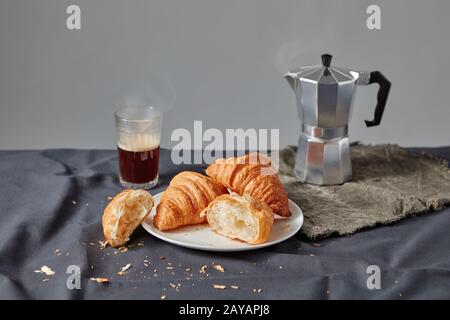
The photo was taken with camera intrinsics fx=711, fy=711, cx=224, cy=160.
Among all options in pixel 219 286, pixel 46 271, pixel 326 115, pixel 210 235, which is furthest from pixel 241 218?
pixel 326 115

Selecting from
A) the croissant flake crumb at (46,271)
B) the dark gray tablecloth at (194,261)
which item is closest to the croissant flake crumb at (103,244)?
the dark gray tablecloth at (194,261)

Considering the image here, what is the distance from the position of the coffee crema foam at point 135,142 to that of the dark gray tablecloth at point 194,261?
0.49 ft

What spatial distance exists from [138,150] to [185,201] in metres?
0.36

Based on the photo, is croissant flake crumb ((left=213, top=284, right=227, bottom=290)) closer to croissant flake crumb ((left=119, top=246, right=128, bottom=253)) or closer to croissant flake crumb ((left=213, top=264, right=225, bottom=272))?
croissant flake crumb ((left=213, top=264, right=225, bottom=272))

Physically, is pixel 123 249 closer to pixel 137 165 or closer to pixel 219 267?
pixel 219 267

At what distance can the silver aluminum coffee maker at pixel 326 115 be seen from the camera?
184 cm

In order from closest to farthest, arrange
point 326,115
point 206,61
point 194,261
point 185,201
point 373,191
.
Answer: point 194,261
point 185,201
point 373,191
point 326,115
point 206,61

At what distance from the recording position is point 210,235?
147 centimetres

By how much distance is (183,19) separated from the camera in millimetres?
2717

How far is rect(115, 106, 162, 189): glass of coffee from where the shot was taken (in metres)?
1.81
